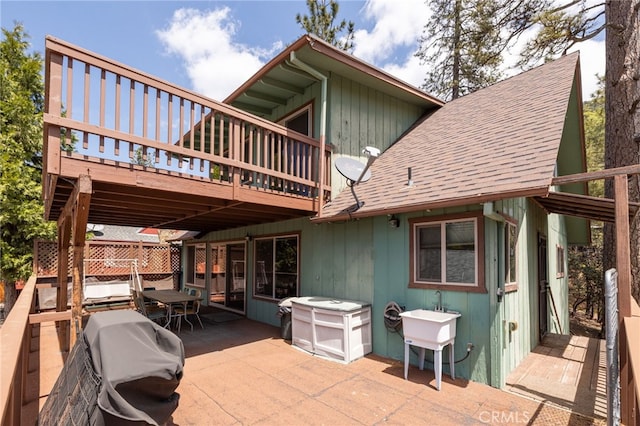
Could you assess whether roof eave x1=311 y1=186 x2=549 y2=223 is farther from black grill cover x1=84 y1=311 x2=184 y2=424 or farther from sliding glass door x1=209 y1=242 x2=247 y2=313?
sliding glass door x1=209 y1=242 x2=247 y2=313

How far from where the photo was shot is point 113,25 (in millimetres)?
7035

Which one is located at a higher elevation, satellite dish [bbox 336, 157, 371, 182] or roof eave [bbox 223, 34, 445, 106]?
roof eave [bbox 223, 34, 445, 106]

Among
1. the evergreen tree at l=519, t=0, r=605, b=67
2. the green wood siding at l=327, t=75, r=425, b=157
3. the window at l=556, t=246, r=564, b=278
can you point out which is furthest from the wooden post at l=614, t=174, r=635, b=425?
the window at l=556, t=246, r=564, b=278

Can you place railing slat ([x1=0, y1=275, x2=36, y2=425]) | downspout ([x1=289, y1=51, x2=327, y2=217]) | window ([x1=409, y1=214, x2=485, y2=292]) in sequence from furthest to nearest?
downspout ([x1=289, y1=51, x2=327, y2=217]) → window ([x1=409, y1=214, x2=485, y2=292]) → railing slat ([x1=0, y1=275, x2=36, y2=425])

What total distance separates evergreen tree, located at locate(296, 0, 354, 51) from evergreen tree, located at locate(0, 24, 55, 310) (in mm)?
9727

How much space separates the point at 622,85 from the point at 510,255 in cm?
486

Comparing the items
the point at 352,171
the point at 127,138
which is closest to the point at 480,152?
the point at 352,171

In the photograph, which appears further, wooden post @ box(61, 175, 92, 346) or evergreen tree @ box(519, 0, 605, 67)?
evergreen tree @ box(519, 0, 605, 67)

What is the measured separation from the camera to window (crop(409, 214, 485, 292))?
445 cm

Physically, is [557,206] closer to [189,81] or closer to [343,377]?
[343,377]

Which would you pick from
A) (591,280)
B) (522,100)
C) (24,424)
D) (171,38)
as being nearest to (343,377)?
(24,424)

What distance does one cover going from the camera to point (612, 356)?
2834mm

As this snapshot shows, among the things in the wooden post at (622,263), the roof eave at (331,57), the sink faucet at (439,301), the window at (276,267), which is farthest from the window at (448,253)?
the roof eave at (331,57)

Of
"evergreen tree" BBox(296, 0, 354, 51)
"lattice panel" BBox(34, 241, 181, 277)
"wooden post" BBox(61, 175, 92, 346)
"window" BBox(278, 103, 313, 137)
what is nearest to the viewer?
"wooden post" BBox(61, 175, 92, 346)
